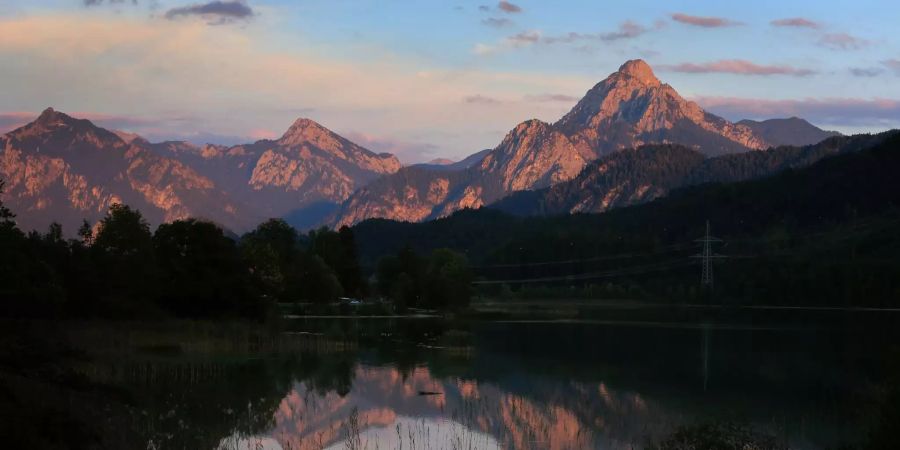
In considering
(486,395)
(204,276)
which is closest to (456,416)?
(486,395)

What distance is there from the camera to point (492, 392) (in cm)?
5203

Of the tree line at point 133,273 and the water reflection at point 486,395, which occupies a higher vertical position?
the tree line at point 133,273

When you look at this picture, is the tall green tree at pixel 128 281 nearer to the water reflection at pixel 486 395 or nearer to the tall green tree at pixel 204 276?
the tall green tree at pixel 204 276

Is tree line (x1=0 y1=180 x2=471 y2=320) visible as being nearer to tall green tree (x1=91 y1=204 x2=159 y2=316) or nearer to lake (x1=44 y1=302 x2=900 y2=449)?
tall green tree (x1=91 y1=204 x2=159 y2=316)

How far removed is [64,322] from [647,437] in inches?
1473

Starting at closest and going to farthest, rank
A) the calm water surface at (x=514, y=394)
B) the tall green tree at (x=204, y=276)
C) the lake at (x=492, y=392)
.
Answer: the lake at (x=492, y=392)
the calm water surface at (x=514, y=394)
the tall green tree at (x=204, y=276)

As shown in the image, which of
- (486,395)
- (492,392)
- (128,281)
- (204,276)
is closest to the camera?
(486,395)

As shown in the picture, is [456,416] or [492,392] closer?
[456,416]

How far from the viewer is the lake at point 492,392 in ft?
125

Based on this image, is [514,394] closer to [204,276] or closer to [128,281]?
[128,281]

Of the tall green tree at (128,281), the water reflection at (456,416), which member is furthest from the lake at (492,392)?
the tall green tree at (128,281)

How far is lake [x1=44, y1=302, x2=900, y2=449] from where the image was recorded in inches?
1502

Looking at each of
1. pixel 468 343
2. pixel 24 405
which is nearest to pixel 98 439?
pixel 24 405

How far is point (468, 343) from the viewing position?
82312mm
